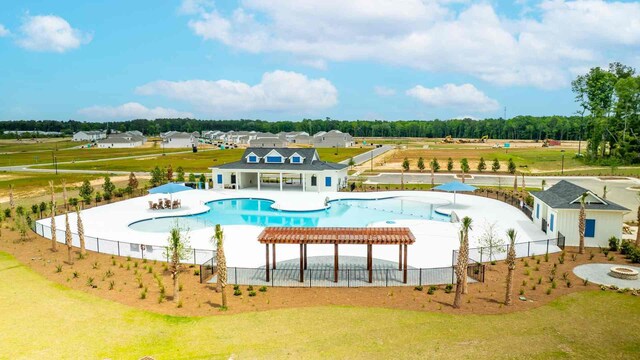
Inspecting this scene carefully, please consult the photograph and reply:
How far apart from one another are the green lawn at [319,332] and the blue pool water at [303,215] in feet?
54.1

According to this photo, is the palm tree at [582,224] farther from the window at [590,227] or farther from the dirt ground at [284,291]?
the window at [590,227]

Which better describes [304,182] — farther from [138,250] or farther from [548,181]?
[548,181]

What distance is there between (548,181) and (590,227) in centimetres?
3404

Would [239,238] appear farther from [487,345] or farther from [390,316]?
[487,345]

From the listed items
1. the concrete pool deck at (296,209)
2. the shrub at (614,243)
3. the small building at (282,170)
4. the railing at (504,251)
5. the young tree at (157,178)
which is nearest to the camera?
the railing at (504,251)

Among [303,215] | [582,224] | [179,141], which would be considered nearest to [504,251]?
[582,224]

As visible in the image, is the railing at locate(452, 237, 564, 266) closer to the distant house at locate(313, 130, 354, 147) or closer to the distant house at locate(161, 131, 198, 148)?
the distant house at locate(313, 130, 354, 147)

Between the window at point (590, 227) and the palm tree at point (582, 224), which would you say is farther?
the window at point (590, 227)

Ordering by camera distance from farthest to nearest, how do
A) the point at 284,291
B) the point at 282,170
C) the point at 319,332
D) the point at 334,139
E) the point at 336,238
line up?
1. the point at 334,139
2. the point at 282,170
3. the point at 336,238
4. the point at 284,291
5. the point at 319,332

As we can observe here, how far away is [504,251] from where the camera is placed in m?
21.9

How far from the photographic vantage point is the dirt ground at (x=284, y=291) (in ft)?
55.7

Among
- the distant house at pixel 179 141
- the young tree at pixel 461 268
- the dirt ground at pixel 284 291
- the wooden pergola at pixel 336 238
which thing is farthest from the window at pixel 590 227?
the distant house at pixel 179 141

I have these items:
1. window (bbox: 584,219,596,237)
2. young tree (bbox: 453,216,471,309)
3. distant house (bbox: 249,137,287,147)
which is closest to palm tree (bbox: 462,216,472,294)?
young tree (bbox: 453,216,471,309)

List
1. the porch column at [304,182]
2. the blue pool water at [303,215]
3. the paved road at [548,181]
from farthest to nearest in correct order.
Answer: the porch column at [304,182] < the paved road at [548,181] < the blue pool water at [303,215]
